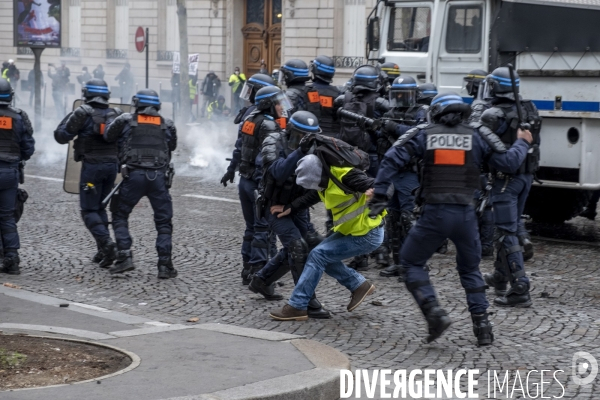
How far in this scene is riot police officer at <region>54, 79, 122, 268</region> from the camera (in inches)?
382

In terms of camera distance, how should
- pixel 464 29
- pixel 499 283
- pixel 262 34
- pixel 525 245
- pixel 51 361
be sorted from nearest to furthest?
1. pixel 51 361
2. pixel 499 283
3. pixel 525 245
4. pixel 464 29
5. pixel 262 34

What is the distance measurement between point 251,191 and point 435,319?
2571 mm

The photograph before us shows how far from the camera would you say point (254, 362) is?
6.02m

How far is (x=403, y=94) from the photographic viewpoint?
9711 millimetres

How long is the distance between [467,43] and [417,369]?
267 inches

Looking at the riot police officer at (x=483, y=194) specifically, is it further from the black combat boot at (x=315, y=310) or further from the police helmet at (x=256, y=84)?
the black combat boot at (x=315, y=310)

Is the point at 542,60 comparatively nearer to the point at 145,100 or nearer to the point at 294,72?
the point at 294,72

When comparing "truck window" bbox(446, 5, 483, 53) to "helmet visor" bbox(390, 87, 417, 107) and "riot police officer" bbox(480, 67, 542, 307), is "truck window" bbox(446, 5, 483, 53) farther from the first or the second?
"riot police officer" bbox(480, 67, 542, 307)

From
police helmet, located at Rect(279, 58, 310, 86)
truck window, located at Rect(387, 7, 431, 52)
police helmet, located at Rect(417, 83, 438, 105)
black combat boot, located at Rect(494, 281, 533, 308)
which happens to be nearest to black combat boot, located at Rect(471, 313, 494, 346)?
black combat boot, located at Rect(494, 281, 533, 308)

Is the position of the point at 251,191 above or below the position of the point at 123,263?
above

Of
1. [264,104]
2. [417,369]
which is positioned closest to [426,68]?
[264,104]

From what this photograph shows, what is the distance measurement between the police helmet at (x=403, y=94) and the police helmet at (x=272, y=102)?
138 cm

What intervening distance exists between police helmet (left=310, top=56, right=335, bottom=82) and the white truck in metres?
2.35

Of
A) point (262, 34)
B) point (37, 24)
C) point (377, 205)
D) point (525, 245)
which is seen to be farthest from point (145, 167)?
point (262, 34)
